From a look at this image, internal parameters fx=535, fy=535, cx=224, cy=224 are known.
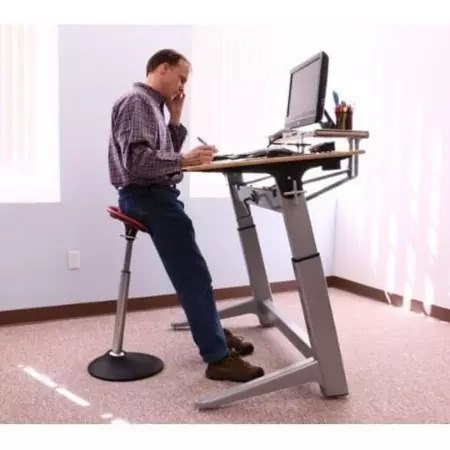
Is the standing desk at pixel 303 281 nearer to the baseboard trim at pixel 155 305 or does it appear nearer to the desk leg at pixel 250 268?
the desk leg at pixel 250 268

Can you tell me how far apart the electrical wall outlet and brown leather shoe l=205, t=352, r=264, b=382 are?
1.25 m

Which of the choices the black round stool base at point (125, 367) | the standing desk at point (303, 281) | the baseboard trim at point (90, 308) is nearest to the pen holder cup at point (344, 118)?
the standing desk at point (303, 281)

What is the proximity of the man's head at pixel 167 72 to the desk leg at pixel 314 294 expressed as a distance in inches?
30.1

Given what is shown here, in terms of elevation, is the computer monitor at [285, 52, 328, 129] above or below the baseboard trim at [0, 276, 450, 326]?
above

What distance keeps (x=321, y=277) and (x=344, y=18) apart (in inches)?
96.7

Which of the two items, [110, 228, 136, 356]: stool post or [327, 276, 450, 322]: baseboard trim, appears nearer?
[110, 228, 136, 356]: stool post

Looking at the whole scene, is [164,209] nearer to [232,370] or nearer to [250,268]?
[232,370]

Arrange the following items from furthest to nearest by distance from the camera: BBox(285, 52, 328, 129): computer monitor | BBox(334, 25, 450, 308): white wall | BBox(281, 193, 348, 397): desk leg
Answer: BBox(334, 25, 450, 308): white wall, BBox(285, 52, 328, 129): computer monitor, BBox(281, 193, 348, 397): desk leg

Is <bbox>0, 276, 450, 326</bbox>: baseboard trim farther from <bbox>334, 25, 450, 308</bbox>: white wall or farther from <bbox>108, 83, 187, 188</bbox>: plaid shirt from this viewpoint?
<bbox>108, 83, 187, 188</bbox>: plaid shirt

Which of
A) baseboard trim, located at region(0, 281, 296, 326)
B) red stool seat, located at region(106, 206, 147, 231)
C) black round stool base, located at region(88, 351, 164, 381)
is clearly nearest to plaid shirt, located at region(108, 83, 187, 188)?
red stool seat, located at region(106, 206, 147, 231)

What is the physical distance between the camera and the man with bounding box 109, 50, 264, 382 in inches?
81.0

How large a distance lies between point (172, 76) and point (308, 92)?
586 millimetres

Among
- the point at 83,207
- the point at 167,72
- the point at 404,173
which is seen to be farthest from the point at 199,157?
the point at 404,173
